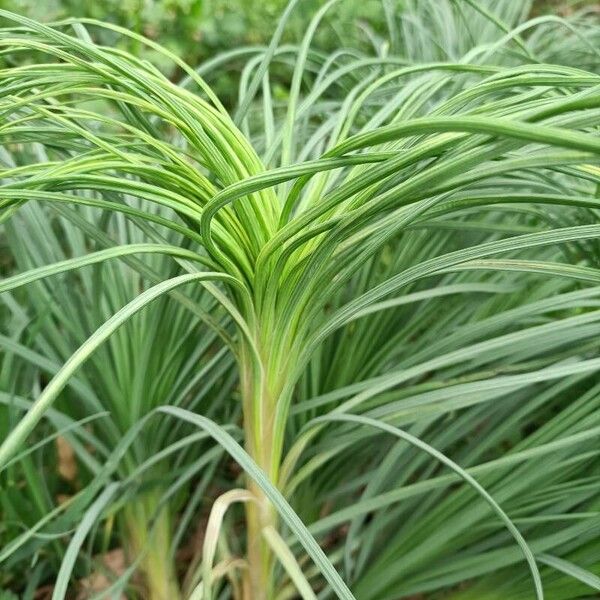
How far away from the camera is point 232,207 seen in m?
0.67

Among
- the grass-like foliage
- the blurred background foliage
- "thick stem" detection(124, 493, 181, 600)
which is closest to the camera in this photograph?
the grass-like foliage

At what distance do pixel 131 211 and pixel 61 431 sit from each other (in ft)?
1.05

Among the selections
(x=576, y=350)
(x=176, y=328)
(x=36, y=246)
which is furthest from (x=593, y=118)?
(x=36, y=246)

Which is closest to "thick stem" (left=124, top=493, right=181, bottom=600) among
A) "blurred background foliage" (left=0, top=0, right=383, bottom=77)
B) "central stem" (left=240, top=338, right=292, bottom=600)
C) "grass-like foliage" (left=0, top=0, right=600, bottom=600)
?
"grass-like foliage" (left=0, top=0, right=600, bottom=600)

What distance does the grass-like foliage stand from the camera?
24.6 inches

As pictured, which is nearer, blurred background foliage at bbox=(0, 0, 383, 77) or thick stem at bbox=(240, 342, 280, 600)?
thick stem at bbox=(240, 342, 280, 600)

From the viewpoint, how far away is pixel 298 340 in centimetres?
72

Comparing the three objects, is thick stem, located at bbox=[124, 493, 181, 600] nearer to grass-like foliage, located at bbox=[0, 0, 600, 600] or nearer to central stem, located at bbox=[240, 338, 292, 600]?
grass-like foliage, located at bbox=[0, 0, 600, 600]

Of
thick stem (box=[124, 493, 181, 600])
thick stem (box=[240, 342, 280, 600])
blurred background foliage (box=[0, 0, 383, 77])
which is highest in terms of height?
blurred background foliage (box=[0, 0, 383, 77])

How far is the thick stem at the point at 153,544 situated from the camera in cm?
89

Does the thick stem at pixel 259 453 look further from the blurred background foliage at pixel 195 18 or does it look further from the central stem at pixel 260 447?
the blurred background foliage at pixel 195 18

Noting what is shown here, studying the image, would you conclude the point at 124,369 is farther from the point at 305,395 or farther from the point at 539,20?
the point at 539,20

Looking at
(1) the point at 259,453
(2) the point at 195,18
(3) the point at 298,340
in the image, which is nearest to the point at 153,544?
(1) the point at 259,453

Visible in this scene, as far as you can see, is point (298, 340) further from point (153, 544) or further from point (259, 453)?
point (153, 544)
